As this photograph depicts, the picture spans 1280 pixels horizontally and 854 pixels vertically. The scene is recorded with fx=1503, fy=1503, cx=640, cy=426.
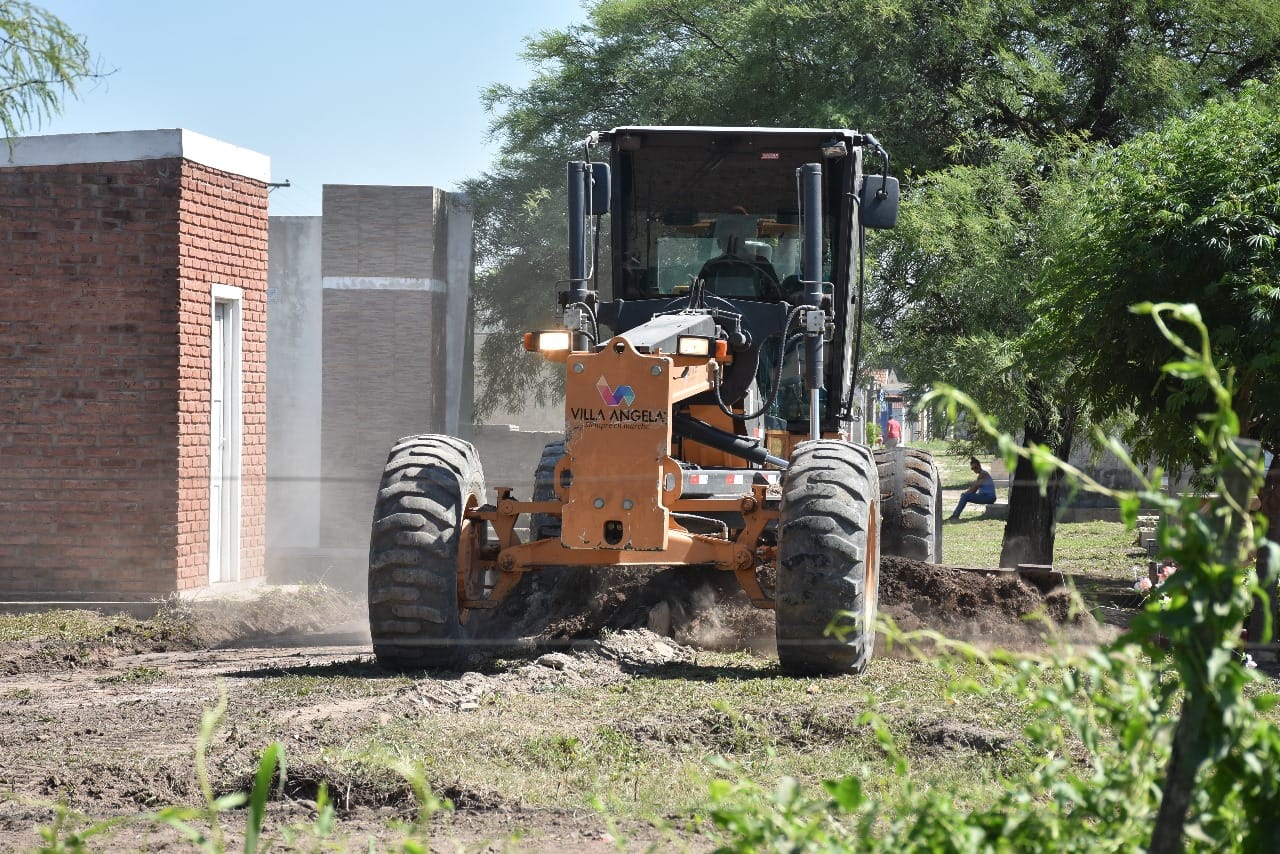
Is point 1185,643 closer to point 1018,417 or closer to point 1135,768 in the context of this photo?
point 1135,768

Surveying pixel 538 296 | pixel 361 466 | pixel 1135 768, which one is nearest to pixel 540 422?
pixel 538 296

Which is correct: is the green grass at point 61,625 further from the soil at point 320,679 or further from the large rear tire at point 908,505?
the large rear tire at point 908,505

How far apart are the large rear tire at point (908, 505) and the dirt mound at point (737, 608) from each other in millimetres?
688

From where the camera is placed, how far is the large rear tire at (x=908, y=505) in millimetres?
11094

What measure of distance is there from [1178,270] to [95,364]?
28.4 ft

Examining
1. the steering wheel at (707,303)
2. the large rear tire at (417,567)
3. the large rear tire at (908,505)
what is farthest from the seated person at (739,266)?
the large rear tire at (417,567)

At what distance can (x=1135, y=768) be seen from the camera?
2.66 m

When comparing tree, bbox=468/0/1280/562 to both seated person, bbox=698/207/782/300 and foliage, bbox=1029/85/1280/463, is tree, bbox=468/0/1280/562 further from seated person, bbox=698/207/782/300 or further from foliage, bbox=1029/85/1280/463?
seated person, bbox=698/207/782/300

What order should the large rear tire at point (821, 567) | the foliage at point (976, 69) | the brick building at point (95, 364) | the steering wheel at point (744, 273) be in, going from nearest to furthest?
the large rear tire at point (821, 567) → the steering wheel at point (744, 273) → the brick building at point (95, 364) → the foliage at point (976, 69)

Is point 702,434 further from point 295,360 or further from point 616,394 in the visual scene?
point 295,360

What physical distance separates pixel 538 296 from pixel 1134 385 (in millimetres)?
12773

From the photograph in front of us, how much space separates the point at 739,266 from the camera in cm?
1024

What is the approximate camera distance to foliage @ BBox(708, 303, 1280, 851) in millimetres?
2438

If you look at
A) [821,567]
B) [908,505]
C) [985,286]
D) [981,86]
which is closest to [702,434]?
[821,567]
